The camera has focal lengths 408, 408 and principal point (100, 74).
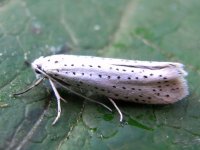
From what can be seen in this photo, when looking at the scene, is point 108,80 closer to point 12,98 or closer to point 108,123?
point 108,123

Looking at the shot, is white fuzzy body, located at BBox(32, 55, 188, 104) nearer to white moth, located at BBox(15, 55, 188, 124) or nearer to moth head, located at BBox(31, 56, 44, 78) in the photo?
white moth, located at BBox(15, 55, 188, 124)

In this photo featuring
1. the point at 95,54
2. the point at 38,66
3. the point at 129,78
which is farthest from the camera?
the point at 95,54

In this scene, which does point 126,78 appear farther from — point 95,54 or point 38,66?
point 38,66

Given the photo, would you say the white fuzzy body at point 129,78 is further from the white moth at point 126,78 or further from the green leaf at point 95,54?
the green leaf at point 95,54

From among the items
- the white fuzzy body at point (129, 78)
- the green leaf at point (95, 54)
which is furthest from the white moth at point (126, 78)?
the green leaf at point (95, 54)

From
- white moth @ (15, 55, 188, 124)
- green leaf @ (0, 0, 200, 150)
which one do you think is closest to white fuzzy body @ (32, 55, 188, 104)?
white moth @ (15, 55, 188, 124)

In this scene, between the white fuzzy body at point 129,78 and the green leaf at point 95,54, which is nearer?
the green leaf at point 95,54

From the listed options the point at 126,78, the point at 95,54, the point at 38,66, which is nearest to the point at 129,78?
the point at 126,78
